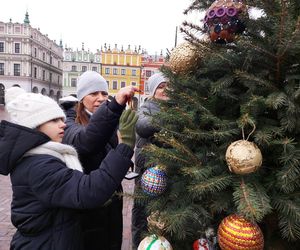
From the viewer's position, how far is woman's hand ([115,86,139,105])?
1.56 metres

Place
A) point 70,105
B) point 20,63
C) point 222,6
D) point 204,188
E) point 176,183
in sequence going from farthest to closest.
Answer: point 20,63 → point 70,105 → point 176,183 → point 222,6 → point 204,188

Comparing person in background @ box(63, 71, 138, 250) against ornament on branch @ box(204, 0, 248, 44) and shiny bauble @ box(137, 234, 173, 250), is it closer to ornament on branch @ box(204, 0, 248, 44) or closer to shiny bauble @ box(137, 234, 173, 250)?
ornament on branch @ box(204, 0, 248, 44)

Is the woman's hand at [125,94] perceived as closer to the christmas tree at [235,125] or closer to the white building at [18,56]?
the christmas tree at [235,125]

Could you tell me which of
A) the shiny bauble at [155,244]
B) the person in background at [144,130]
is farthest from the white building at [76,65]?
the shiny bauble at [155,244]

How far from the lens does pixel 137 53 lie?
57656 millimetres

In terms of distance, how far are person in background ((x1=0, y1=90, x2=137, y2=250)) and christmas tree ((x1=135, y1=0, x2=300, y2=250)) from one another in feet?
0.73

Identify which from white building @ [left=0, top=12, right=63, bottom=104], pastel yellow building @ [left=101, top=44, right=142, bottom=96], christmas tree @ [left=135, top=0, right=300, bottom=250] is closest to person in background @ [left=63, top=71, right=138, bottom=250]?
christmas tree @ [left=135, top=0, right=300, bottom=250]

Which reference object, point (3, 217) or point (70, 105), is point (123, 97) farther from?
point (3, 217)

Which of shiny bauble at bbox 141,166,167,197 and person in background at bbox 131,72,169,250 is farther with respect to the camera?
person in background at bbox 131,72,169,250

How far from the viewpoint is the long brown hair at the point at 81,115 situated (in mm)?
2119

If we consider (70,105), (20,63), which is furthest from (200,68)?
(20,63)

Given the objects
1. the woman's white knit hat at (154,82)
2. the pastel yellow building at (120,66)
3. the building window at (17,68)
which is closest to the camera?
the woman's white knit hat at (154,82)

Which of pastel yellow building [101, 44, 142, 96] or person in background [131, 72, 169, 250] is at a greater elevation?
pastel yellow building [101, 44, 142, 96]

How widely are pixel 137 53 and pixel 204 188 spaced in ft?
191
